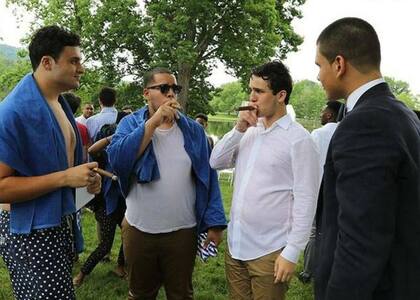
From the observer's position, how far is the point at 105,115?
5461 mm

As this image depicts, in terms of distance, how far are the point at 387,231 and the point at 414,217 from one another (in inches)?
5.7

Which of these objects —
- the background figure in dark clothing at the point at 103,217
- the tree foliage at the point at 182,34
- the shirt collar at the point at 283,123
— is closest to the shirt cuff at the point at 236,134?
the shirt collar at the point at 283,123

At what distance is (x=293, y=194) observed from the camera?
8.49 ft

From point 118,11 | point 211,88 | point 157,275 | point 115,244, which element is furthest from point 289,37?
point 157,275

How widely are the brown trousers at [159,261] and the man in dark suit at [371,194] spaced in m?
1.51

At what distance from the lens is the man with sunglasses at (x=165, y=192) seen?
299cm

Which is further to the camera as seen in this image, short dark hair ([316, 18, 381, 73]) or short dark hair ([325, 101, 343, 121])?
short dark hair ([325, 101, 343, 121])

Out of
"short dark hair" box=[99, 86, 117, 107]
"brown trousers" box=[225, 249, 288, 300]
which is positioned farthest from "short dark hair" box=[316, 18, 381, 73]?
"short dark hair" box=[99, 86, 117, 107]

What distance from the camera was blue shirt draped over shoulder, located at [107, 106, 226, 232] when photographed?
2924 mm

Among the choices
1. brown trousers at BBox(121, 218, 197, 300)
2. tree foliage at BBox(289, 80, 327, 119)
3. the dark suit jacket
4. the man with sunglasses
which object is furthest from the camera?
tree foliage at BBox(289, 80, 327, 119)

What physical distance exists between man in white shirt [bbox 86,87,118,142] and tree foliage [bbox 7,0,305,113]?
14.9 metres

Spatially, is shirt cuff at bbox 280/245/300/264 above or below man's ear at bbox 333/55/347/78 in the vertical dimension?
below

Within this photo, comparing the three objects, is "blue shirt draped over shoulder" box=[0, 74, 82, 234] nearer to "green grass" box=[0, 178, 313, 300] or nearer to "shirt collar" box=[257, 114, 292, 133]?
"shirt collar" box=[257, 114, 292, 133]

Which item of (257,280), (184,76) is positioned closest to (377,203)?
(257,280)
